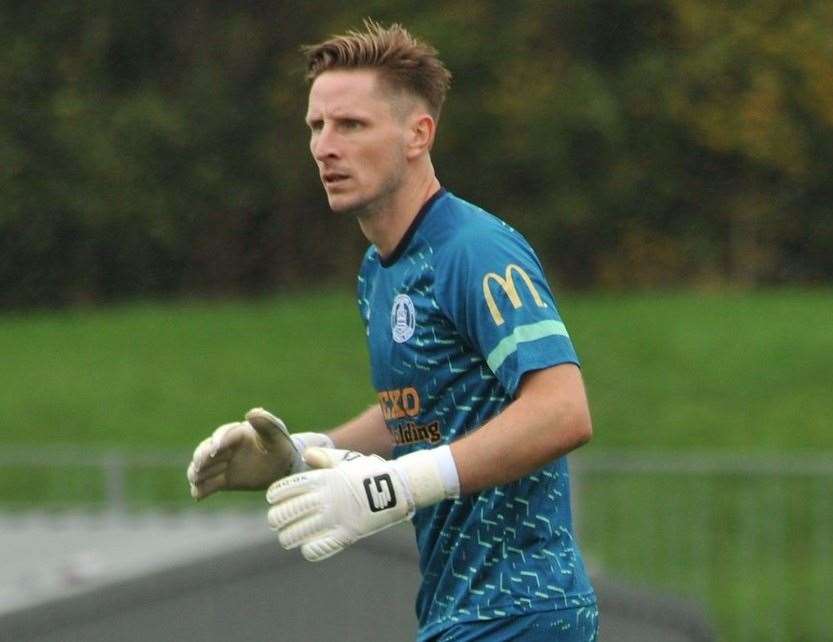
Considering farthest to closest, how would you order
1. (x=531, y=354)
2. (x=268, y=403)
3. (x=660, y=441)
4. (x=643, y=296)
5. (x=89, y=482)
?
(x=643, y=296) → (x=268, y=403) → (x=660, y=441) → (x=89, y=482) → (x=531, y=354)

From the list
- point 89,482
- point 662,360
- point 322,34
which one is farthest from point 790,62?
point 89,482

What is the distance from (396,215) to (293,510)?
2.26 ft

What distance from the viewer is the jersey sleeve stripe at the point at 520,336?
12.0 feet

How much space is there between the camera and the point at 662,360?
49.9 feet

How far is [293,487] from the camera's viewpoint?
3.58 meters

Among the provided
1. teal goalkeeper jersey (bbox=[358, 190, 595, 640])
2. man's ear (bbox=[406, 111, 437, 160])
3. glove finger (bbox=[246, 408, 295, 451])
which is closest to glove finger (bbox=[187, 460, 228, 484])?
glove finger (bbox=[246, 408, 295, 451])

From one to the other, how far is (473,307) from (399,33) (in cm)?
64

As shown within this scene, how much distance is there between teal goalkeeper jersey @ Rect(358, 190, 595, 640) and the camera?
3693 mm

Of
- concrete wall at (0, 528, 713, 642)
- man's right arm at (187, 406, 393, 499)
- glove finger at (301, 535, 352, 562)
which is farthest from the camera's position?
concrete wall at (0, 528, 713, 642)

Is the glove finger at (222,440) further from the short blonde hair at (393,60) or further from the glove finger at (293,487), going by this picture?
the short blonde hair at (393,60)

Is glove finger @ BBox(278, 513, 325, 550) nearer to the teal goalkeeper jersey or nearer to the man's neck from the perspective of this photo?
the teal goalkeeper jersey

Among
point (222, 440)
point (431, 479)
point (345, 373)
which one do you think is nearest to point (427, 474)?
point (431, 479)

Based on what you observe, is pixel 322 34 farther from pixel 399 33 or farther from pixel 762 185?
pixel 399 33

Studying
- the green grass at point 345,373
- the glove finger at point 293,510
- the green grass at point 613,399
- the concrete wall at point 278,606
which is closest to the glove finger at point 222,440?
the glove finger at point 293,510
